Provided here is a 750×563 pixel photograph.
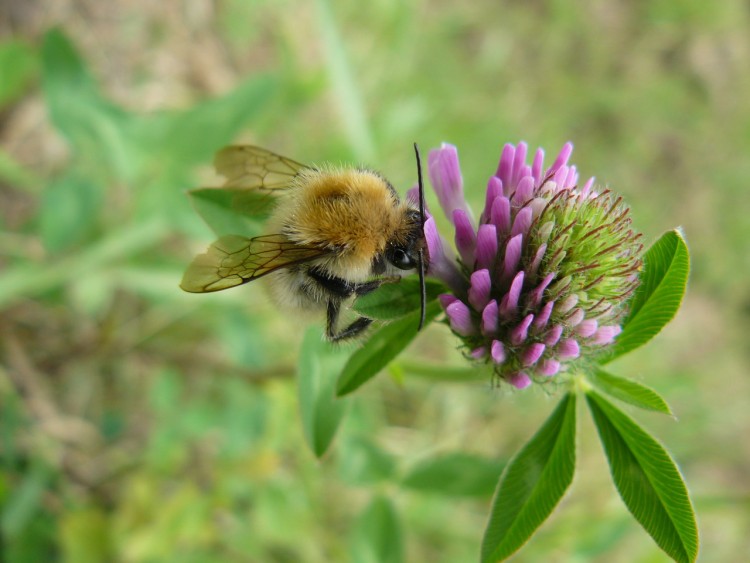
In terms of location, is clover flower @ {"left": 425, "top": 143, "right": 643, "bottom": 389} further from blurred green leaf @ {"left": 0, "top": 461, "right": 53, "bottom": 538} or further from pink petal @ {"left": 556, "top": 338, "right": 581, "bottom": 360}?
blurred green leaf @ {"left": 0, "top": 461, "right": 53, "bottom": 538}

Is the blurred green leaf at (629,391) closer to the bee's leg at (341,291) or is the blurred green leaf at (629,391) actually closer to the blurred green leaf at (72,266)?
the bee's leg at (341,291)

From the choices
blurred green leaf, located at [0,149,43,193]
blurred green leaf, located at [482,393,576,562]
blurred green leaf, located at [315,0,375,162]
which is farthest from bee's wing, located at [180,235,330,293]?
blurred green leaf, located at [315,0,375,162]

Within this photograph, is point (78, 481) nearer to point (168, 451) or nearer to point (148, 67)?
point (168, 451)

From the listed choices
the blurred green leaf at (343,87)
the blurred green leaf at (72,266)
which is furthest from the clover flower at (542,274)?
the blurred green leaf at (343,87)

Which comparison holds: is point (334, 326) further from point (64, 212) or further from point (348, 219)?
point (64, 212)

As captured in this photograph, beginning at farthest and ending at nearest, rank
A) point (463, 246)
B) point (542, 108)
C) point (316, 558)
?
point (542, 108), point (316, 558), point (463, 246)

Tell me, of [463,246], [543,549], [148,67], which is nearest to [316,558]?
[543,549]
